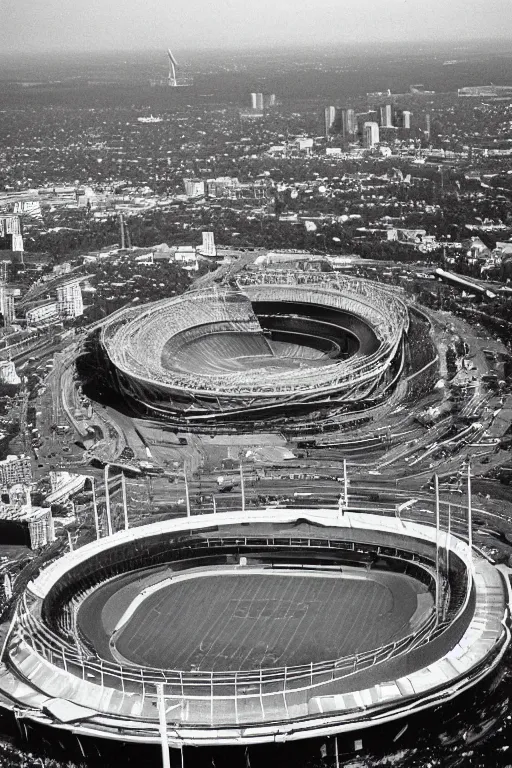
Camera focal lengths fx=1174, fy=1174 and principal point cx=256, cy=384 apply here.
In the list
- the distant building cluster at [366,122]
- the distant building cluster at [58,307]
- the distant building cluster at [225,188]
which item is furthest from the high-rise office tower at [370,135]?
the distant building cluster at [58,307]

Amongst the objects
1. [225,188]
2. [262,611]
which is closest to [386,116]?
[225,188]

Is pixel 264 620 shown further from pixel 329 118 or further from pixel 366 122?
pixel 329 118

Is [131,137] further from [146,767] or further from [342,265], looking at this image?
[146,767]

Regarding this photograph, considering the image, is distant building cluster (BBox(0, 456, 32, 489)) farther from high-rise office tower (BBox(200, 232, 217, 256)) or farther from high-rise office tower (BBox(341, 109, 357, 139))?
high-rise office tower (BBox(341, 109, 357, 139))

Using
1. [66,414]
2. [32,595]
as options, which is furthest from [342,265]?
[32,595]

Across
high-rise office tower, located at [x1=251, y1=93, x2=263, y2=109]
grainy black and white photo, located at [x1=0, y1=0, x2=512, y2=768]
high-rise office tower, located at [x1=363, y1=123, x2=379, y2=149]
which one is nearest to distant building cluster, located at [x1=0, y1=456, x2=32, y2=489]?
grainy black and white photo, located at [x1=0, y1=0, x2=512, y2=768]
